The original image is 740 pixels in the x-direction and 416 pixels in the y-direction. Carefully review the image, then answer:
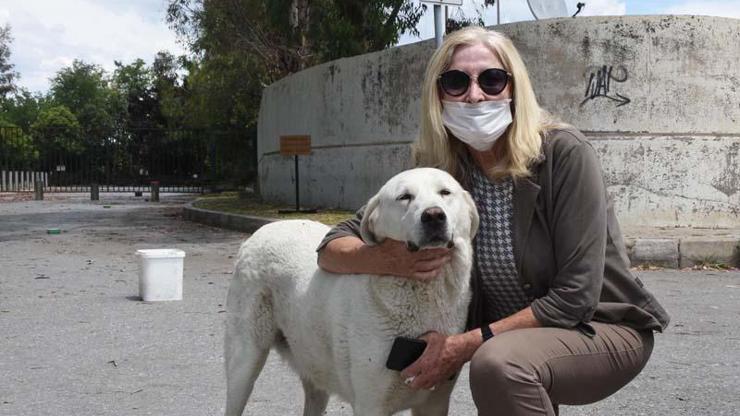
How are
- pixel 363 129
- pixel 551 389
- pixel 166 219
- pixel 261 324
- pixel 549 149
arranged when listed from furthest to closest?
pixel 166 219, pixel 363 129, pixel 261 324, pixel 549 149, pixel 551 389

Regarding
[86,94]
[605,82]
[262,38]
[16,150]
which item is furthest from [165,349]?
[86,94]

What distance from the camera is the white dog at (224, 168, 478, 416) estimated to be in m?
2.62

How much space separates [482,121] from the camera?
110 inches

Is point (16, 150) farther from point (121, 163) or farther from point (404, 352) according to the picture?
point (404, 352)

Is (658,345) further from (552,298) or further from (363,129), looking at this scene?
(363,129)

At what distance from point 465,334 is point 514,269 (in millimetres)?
293

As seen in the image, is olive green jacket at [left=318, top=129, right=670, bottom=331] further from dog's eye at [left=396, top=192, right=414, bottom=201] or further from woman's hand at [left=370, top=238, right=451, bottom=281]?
dog's eye at [left=396, top=192, right=414, bottom=201]

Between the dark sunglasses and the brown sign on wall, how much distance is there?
39.3 feet

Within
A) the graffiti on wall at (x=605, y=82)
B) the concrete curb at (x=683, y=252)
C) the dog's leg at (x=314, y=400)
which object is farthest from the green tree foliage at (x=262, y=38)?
the dog's leg at (x=314, y=400)

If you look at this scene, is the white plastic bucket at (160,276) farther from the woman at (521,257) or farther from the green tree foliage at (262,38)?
the green tree foliage at (262,38)

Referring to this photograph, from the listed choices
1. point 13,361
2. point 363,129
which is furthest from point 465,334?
point 363,129

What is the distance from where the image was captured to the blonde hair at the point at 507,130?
273 cm

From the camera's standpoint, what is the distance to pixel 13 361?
499 cm

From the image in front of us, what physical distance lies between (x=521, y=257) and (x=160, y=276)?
4965 millimetres
